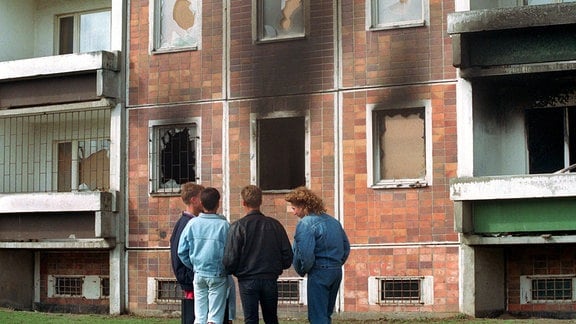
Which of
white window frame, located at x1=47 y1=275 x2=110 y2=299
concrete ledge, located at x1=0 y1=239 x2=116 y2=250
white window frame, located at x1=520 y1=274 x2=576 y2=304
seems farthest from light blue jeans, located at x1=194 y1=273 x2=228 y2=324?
white window frame, located at x1=47 y1=275 x2=110 y2=299

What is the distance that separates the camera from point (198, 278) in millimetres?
13656

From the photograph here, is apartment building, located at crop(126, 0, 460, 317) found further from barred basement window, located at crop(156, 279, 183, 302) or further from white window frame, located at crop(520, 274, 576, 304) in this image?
white window frame, located at crop(520, 274, 576, 304)

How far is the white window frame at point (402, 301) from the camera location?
19.9 meters

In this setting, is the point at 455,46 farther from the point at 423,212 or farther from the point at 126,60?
the point at 126,60

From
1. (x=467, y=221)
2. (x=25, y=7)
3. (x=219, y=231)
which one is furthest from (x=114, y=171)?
(x=219, y=231)

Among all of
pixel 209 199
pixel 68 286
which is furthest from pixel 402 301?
pixel 68 286

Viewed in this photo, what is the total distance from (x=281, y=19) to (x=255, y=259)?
8917 millimetres

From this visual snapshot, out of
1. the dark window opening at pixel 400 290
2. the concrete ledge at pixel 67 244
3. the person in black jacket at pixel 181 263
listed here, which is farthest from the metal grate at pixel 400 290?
the person in black jacket at pixel 181 263

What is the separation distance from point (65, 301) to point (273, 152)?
583cm

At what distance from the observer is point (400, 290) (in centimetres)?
2020

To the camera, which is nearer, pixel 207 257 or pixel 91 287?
pixel 207 257

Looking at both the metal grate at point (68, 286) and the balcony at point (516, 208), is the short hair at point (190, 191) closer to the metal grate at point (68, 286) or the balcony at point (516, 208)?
the balcony at point (516, 208)

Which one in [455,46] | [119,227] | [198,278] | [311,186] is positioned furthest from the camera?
[119,227]

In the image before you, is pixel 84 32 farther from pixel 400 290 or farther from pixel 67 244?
pixel 400 290
